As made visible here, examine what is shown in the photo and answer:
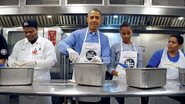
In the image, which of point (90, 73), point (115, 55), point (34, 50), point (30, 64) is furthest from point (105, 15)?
point (90, 73)

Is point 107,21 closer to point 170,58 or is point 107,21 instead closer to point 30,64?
point 170,58

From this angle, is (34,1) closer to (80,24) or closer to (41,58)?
(80,24)

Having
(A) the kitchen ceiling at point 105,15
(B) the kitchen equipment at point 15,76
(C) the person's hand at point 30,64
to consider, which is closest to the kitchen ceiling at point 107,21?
(A) the kitchen ceiling at point 105,15

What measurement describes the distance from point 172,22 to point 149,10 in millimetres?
552

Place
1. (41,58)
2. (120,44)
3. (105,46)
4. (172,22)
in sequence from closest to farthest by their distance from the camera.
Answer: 1. (105,46)
2. (41,58)
3. (120,44)
4. (172,22)

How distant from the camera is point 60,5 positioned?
12.8 feet

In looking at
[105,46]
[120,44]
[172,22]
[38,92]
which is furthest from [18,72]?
[172,22]

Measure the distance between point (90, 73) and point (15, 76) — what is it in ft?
1.69

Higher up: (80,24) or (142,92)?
(80,24)

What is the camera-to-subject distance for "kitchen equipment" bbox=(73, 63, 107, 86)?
1.56 metres

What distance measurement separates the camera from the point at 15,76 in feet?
5.40

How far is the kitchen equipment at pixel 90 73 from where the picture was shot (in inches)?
61.6

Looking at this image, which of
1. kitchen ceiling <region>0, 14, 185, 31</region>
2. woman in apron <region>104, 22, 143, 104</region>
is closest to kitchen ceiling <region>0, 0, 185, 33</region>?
kitchen ceiling <region>0, 14, 185, 31</region>

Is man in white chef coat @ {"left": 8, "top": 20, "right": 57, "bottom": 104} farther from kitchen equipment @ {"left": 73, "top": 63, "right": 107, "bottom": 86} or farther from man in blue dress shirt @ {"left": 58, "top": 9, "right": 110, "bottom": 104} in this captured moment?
kitchen equipment @ {"left": 73, "top": 63, "right": 107, "bottom": 86}
